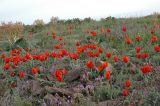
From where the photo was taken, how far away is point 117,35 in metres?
10.9

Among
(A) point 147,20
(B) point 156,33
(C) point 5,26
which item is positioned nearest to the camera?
(B) point 156,33

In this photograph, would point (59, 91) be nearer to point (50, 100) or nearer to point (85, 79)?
point (50, 100)

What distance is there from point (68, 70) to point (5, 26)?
28.0 feet

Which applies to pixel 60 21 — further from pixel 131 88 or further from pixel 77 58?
pixel 131 88

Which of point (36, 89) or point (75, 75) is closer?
point (36, 89)

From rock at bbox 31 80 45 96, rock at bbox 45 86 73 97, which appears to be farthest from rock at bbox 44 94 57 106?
rock at bbox 31 80 45 96

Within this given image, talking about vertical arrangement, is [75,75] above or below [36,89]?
above

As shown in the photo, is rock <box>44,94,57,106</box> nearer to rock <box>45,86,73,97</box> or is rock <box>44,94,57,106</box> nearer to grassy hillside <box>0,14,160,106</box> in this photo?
grassy hillside <box>0,14,160,106</box>

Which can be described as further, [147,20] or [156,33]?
[147,20]

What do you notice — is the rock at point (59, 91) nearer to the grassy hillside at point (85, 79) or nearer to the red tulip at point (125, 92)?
the grassy hillside at point (85, 79)

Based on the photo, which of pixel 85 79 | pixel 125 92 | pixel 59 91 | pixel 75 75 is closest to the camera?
pixel 125 92

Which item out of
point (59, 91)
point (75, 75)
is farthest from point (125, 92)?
point (75, 75)

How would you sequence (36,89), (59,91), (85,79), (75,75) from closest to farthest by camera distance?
(59,91) < (36,89) < (85,79) < (75,75)

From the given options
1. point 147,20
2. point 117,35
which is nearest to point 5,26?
point 147,20
